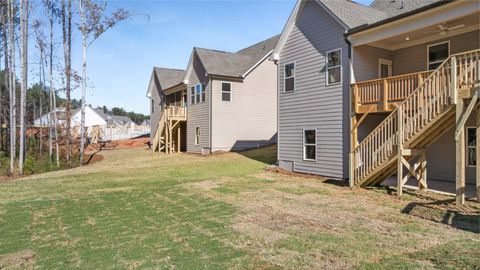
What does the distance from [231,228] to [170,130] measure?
19648 millimetres

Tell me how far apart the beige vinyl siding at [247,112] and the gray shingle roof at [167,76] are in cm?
990

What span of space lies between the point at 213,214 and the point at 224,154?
14110mm

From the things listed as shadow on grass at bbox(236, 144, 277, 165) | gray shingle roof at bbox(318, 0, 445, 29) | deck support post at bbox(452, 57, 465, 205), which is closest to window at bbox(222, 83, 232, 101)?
shadow on grass at bbox(236, 144, 277, 165)

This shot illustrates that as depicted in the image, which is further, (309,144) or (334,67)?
(309,144)

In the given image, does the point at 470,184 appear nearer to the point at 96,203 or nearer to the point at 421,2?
the point at 421,2

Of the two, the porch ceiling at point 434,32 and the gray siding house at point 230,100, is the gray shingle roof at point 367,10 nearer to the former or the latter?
the porch ceiling at point 434,32

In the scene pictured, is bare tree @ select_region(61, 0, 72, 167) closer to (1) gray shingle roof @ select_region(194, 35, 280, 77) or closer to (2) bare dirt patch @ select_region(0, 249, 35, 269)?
(1) gray shingle roof @ select_region(194, 35, 280, 77)

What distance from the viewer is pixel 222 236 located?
6160 millimetres

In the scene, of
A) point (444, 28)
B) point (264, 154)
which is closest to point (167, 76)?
point (264, 154)

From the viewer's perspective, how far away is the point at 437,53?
39.8 feet

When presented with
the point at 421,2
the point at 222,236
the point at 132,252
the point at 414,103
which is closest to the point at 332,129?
the point at 414,103

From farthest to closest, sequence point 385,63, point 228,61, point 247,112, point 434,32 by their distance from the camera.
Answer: point 228,61
point 247,112
point 385,63
point 434,32

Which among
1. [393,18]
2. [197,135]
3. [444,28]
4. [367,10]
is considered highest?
[367,10]

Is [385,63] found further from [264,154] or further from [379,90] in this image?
[264,154]
